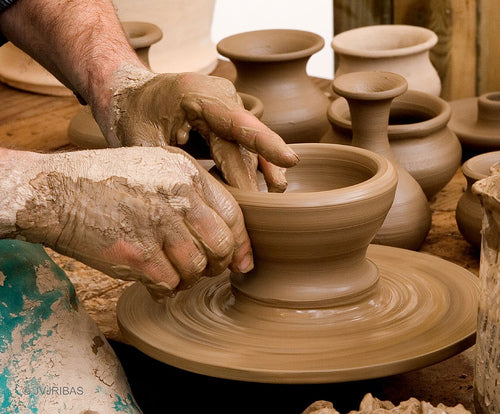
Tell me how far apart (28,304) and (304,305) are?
50cm

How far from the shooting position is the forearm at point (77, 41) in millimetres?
2029

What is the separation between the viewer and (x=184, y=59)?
3.87 meters

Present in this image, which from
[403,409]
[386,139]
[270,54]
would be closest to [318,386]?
[403,409]

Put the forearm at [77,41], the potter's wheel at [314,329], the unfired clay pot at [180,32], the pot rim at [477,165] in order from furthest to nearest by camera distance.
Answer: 1. the unfired clay pot at [180,32]
2. the pot rim at [477,165]
3. the forearm at [77,41]
4. the potter's wheel at [314,329]

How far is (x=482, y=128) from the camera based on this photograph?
2773 millimetres

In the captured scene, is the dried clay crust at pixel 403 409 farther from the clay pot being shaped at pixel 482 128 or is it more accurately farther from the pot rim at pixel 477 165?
the clay pot being shaped at pixel 482 128

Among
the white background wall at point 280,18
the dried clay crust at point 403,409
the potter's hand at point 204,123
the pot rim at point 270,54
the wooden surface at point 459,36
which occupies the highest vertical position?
the potter's hand at point 204,123

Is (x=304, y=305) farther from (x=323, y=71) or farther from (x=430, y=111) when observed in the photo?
(x=323, y=71)

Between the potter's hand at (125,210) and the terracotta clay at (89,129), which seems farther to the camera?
the terracotta clay at (89,129)

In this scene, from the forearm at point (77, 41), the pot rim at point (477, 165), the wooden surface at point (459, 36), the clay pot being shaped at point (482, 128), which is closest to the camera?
the forearm at point (77, 41)

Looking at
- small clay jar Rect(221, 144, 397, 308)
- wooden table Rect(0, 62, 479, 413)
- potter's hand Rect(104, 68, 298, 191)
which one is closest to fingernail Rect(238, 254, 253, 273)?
small clay jar Rect(221, 144, 397, 308)

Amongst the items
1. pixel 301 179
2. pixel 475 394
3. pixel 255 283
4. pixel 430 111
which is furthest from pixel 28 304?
pixel 430 111

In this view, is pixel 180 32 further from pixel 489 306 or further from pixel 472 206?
pixel 489 306

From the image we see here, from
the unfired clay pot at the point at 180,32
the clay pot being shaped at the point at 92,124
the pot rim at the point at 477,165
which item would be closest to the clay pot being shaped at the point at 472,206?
the pot rim at the point at 477,165
